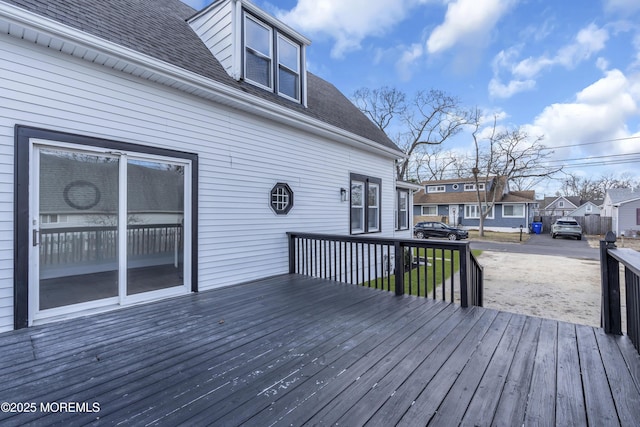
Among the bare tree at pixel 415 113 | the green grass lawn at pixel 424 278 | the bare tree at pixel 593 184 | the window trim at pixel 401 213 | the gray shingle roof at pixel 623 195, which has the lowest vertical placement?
the green grass lawn at pixel 424 278

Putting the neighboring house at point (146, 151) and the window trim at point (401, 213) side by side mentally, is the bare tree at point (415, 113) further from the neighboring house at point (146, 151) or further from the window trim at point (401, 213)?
the neighboring house at point (146, 151)

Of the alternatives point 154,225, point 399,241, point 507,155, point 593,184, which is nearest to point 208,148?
point 154,225

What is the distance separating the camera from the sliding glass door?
3.10m

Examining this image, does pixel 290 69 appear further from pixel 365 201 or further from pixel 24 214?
pixel 24 214

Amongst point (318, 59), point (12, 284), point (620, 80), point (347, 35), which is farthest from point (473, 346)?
point (620, 80)

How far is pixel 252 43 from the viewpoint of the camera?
5.23m

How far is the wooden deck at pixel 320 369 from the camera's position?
5.37 feet

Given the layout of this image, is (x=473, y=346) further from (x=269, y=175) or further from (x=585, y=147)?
(x=585, y=147)

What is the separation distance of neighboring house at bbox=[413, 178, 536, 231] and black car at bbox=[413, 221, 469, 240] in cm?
678

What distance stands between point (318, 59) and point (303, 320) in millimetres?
12483

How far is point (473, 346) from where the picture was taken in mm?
2523

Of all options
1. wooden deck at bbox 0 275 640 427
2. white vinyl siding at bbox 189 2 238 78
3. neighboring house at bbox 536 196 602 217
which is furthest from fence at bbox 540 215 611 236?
white vinyl siding at bbox 189 2 238 78

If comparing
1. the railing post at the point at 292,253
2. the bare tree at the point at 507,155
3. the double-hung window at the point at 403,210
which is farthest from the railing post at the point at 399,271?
the bare tree at the point at 507,155

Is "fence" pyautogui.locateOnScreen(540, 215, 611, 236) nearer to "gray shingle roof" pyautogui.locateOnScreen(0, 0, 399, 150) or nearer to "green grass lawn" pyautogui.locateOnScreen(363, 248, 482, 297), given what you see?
"green grass lawn" pyautogui.locateOnScreen(363, 248, 482, 297)
